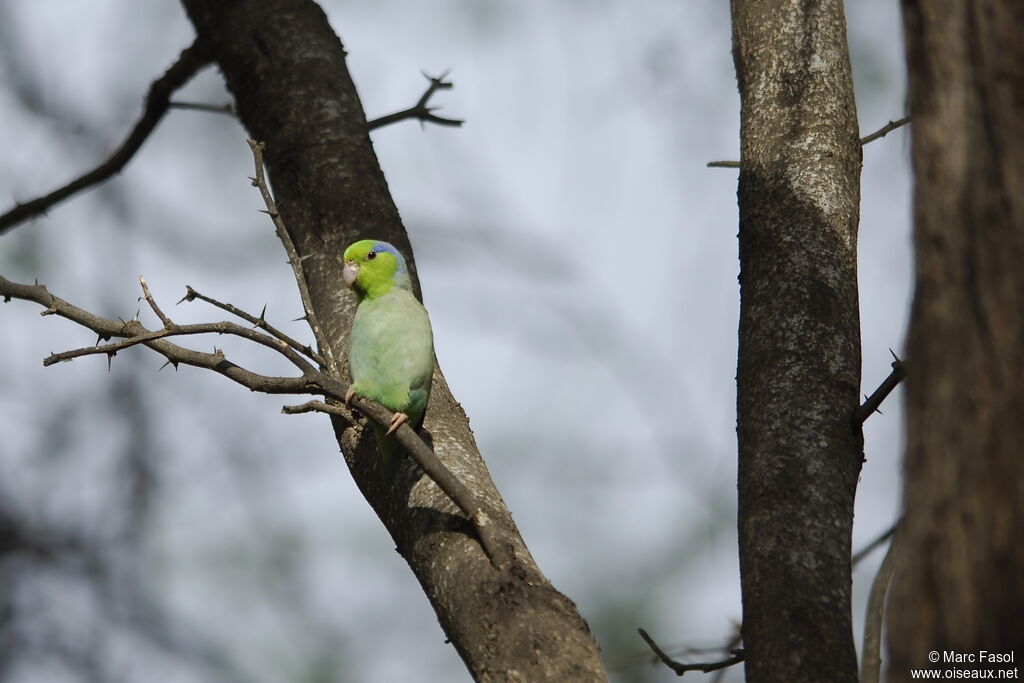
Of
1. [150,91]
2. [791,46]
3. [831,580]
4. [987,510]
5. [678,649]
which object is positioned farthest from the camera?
[150,91]

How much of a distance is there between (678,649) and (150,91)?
3800mm

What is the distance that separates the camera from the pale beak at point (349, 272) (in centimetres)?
421

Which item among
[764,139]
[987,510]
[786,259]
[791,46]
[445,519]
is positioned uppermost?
[791,46]

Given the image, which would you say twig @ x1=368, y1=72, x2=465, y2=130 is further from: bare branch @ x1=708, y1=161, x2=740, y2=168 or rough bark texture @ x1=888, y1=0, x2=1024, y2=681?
rough bark texture @ x1=888, y1=0, x2=1024, y2=681

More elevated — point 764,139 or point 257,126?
point 257,126

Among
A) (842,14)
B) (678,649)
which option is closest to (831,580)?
(678,649)

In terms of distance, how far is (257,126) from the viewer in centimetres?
460

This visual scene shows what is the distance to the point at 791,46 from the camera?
3855 mm

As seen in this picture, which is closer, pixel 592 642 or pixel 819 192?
pixel 592 642

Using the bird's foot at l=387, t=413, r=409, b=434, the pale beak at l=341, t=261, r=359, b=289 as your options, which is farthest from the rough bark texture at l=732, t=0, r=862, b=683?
the pale beak at l=341, t=261, r=359, b=289

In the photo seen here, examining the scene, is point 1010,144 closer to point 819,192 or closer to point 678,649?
point 819,192

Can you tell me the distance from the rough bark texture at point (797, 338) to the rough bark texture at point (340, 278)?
0.57m

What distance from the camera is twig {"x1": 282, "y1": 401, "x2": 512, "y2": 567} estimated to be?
9.66ft

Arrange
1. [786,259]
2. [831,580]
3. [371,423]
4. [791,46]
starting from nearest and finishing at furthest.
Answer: [831,580] < [786,259] < [371,423] < [791,46]
